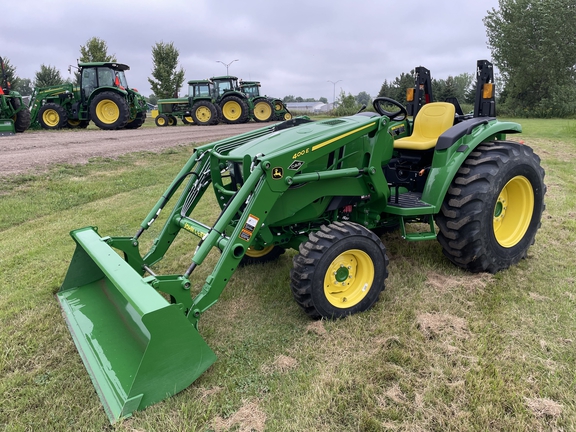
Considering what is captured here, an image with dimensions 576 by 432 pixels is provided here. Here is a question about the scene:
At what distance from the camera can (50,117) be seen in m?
17.0

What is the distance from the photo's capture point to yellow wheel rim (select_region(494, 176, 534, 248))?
422 centimetres

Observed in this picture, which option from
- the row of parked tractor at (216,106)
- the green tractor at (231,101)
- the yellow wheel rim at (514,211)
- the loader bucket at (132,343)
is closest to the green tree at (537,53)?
the row of parked tractor at (216,106)

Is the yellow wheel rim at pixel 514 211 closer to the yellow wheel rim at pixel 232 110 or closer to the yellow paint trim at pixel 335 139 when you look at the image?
the yellow paint trim at pixel 335 139

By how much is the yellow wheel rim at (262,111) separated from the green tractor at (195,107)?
2.32m

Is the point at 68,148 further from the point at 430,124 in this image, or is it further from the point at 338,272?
the point at 338,272

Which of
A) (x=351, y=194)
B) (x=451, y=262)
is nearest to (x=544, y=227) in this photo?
(x=451, y=262)

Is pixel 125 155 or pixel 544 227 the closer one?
pixel 544 227

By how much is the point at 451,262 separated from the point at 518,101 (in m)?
36.8

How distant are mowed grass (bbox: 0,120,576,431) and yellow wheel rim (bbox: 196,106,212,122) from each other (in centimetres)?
1888

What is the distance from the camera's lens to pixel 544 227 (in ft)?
17.3

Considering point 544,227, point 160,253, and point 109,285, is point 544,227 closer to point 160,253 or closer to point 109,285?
point 160,253

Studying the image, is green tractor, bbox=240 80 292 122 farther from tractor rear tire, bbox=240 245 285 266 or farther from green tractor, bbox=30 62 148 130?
tractor rear tire, bbox=240 245 285 266

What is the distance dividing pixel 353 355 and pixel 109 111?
55.1 feet

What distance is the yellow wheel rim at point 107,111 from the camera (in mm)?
16469
